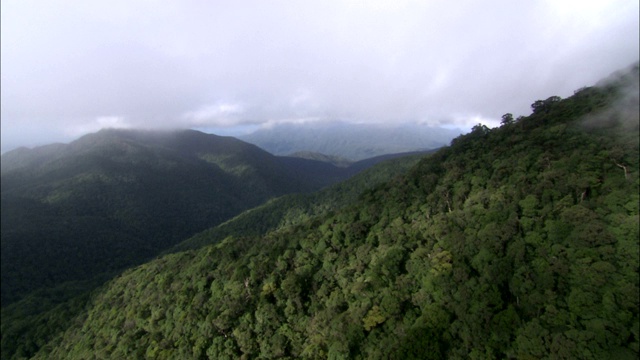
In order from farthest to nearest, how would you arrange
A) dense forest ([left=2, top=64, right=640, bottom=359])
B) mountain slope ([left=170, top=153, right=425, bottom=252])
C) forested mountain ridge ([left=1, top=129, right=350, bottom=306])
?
forested mountain ridge ([left=1, top=129, right=350, bottom=306]) → mountain slope ([left=170, top=153, right=425, bottom=252]) → dense forest ([left=2, top=64, right=640, bottom=359])

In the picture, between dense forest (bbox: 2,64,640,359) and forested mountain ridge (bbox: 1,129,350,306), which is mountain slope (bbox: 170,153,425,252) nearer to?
forested mountain ridge (bbox: 1,129,350,306)

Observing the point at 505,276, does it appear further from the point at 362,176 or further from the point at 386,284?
the point at 362,176

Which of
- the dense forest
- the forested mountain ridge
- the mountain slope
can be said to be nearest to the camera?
the dense forest

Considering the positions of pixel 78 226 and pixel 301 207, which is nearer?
pixel 301 207

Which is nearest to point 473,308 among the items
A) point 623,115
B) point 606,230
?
point 606,230

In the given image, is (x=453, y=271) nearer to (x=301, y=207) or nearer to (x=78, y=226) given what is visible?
(x=301, y=207)

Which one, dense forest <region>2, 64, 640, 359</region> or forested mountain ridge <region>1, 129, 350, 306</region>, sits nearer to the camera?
dense forest <region>2, 64, 640, 359</region>

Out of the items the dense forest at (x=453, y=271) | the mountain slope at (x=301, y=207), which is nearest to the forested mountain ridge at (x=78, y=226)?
the mountain slope at (x=301, y=207)

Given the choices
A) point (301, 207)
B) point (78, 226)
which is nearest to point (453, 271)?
point (301, 207)

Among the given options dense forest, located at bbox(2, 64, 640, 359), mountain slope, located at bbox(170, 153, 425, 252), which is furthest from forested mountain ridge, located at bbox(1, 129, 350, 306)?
dense forest, located at bbox(2, 64, 640, 359)
